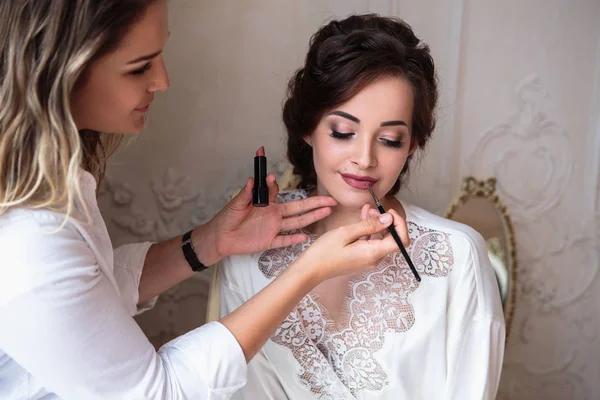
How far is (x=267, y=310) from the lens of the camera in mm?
1169

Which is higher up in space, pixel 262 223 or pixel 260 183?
pixel 260 183

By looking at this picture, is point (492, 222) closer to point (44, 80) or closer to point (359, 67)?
point (359, 67)

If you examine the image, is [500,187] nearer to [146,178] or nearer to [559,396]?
[559,396]

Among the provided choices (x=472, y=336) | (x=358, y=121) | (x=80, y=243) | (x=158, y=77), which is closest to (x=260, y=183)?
(x=358, y=121)

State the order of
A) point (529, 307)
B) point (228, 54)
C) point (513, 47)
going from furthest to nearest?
point (529, 307) → point (513, 47) → point (228, 54)

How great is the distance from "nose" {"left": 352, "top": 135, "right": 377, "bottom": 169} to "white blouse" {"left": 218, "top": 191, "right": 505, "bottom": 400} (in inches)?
10.4

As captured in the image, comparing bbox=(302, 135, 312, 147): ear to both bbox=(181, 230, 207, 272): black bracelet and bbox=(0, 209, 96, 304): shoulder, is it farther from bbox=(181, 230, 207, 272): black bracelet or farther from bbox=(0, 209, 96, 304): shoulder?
bbox=(0, 209, 96, 304): shoulder

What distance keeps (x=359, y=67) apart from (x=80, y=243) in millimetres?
663

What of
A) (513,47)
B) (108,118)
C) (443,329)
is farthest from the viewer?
(513,47)

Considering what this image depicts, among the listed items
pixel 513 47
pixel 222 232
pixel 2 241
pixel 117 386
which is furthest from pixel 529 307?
pixel 2 241

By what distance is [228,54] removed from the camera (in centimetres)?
178

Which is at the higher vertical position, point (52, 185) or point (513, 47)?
point (513, 47)

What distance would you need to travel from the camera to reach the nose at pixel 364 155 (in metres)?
1.35

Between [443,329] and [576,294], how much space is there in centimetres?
115
